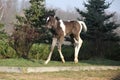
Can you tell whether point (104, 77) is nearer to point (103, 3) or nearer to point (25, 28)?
point (25, 28)

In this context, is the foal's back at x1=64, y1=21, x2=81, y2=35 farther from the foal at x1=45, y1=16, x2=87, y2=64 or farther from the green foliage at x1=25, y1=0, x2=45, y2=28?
the green foliage at x1=25, y1=0, x2=45, y2=28

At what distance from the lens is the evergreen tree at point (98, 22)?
25.3 meters

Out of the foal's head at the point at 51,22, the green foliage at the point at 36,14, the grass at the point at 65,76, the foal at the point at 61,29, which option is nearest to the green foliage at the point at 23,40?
the foal at the point at 61,29

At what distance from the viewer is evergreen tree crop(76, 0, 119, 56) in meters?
25.3

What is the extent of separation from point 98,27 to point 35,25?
14.3 ft

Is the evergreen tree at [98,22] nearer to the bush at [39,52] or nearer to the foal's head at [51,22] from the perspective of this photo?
the bush at [39,52]

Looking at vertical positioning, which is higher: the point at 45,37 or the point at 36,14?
the point at 36,14

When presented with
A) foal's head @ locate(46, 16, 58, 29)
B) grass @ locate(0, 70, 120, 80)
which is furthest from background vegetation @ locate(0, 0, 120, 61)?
grass @ locate(0, 70, 120, 80)

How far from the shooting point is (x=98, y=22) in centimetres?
2573

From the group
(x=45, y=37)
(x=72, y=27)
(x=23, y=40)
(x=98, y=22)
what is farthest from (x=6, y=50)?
(x=98, y=22)

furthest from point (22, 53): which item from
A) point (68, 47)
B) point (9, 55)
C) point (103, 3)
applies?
point (103, 3)

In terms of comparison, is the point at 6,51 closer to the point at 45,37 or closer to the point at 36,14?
the point at 45,37

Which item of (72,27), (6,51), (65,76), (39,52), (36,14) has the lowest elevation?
(39,52)

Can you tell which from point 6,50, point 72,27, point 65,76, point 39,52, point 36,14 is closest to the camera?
point 65,76
